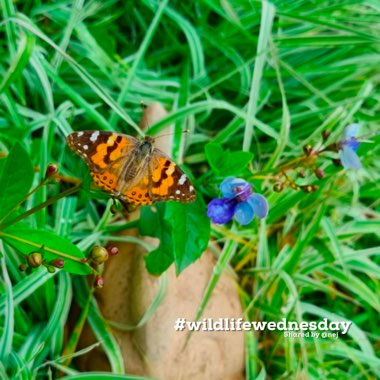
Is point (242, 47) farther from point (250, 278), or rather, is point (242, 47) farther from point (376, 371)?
point (376, 371)

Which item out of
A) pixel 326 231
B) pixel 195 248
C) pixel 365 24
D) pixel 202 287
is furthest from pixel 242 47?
pixel 195 248

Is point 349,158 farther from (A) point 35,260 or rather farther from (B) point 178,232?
(A) point 35,260

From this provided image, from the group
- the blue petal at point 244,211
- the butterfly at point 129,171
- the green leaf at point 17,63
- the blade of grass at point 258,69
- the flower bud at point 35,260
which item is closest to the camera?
the flower bud at point 35,260

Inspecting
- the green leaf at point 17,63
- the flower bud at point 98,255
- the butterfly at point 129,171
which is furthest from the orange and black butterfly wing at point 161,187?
the green leaf at point 17,63

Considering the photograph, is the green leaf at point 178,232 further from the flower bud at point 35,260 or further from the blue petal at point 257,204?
the flower bud at point 35,260

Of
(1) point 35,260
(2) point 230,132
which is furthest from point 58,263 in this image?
(2) point 230,132
